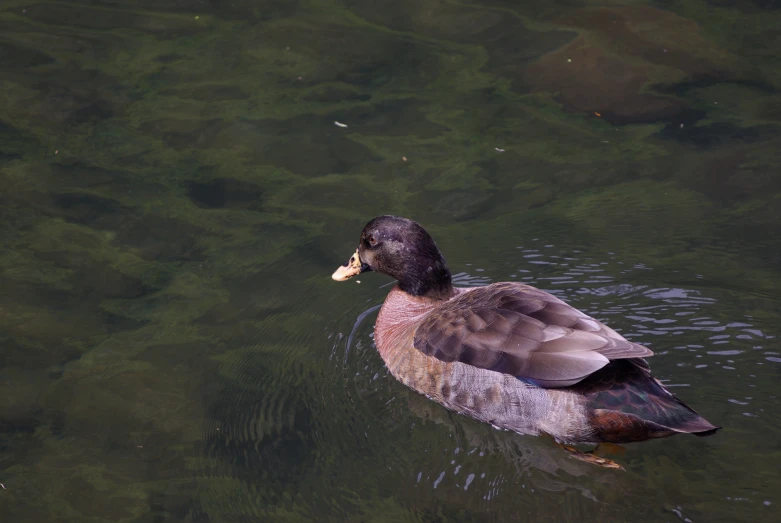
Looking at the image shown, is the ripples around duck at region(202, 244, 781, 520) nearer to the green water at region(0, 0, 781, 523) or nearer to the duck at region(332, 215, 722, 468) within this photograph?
the green water at region(0, 0, 781, 523)

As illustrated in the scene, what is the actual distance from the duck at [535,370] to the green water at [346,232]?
0.57ft

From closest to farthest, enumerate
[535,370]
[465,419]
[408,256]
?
[535,370] → [465,419] → [408,256]

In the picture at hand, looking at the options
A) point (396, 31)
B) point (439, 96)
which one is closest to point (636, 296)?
point (439, 96)

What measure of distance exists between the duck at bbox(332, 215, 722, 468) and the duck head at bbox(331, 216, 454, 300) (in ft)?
0.71

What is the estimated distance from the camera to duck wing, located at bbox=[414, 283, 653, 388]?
4703mm

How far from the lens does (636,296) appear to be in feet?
19.2

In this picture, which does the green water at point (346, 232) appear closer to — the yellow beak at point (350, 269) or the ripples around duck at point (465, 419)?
the ripples around duck at point (465, 419)

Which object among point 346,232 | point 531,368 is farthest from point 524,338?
point 346,232

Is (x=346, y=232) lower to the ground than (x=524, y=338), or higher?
lower

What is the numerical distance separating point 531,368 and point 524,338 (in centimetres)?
19

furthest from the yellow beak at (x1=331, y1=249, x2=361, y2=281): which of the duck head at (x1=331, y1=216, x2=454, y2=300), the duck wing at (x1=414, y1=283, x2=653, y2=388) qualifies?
the duck wing at (x1=414, y1=283, x2=653, y2=388)

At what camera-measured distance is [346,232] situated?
268 inches

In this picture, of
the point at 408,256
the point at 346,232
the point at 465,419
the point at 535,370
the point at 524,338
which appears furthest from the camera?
the point at 346,232

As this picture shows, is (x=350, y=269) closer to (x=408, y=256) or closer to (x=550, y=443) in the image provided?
(x=408, y=256)
